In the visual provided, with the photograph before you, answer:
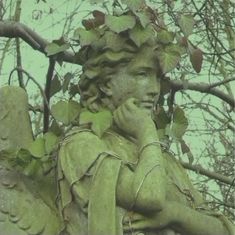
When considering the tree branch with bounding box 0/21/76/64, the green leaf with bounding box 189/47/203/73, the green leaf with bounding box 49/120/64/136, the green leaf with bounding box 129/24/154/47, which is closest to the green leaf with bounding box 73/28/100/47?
the green leaf with bounding box 129/24/154/47

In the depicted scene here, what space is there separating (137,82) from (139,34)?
208 millimetres

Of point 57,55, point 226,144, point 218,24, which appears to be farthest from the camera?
point 226,144

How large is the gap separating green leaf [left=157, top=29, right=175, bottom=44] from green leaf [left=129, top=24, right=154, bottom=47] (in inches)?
4.0

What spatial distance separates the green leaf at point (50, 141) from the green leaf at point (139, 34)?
56 centimetres

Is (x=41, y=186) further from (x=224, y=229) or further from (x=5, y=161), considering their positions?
(x=224, y=229)

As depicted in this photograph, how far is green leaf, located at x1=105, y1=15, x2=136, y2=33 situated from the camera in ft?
10.8

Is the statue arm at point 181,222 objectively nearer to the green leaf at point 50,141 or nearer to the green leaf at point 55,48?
the green leaf at point 50,141

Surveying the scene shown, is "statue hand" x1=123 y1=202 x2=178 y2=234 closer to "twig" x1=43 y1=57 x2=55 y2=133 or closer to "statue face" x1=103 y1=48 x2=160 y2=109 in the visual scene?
"statue face" x1=103 y1=48 x2=160 y2=109

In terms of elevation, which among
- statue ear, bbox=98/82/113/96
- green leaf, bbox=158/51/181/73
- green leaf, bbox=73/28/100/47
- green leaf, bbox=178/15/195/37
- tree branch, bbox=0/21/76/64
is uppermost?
tree branch, bbox=0/21/76/64

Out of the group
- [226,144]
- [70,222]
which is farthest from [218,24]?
[70,222]

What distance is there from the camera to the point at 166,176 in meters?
3.16

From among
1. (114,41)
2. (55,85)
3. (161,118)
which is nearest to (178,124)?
(161,118)

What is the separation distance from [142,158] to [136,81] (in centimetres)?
42

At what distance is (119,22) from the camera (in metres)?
3.32
